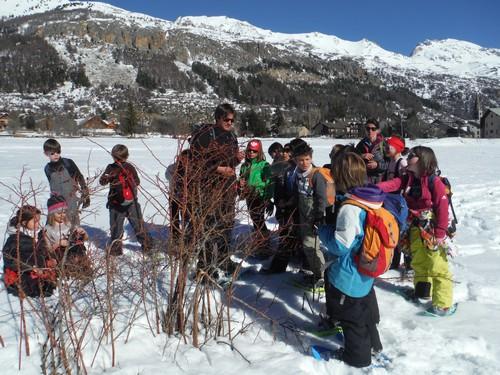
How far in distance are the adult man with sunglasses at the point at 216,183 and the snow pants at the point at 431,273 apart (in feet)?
6.05

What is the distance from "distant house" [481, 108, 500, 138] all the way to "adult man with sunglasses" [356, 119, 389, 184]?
310ft

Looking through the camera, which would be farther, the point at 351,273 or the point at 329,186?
the point at 329,186

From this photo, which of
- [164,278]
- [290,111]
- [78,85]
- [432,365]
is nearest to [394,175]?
[432,365]

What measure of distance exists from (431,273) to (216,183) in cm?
214

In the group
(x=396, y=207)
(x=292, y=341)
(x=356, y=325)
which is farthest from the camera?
(x=292, y=341)

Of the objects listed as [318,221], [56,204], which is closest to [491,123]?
[318,221]

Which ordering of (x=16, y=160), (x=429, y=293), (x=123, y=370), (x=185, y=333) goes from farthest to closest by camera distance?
(x=16, y=160), (x=429, y=293), (x=185, y=333), (x=123, y=370)

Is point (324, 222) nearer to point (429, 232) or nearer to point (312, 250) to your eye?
point (312, 250)

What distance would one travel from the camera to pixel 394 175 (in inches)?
196

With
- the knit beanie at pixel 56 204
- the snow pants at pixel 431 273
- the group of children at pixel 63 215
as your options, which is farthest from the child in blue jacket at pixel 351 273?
the knit beanie at pixel 56 204

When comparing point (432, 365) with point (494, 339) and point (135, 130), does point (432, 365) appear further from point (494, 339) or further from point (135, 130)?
point (135, 130)

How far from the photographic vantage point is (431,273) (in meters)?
3.65

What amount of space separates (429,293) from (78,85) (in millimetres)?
151887

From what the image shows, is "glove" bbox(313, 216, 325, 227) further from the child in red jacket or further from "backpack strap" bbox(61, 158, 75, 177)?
"backpack strap" bbox(61, 158, 75, 177)
